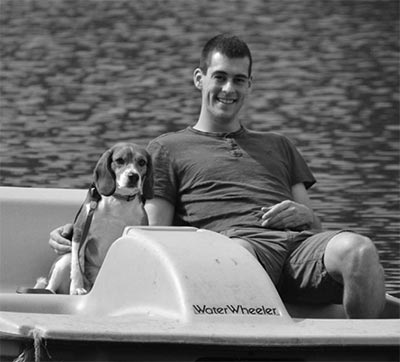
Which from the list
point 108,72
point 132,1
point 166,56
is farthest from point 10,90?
point 132,1

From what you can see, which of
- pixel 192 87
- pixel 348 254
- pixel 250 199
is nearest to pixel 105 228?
pixel 250 199

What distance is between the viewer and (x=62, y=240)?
749 centimetres

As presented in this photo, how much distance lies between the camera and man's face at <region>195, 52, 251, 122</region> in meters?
7.25

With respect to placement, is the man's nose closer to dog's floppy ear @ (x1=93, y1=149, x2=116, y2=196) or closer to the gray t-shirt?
the gray t-shirt

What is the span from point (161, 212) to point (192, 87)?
13014mm

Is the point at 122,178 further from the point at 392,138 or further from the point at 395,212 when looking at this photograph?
the point at 392,138

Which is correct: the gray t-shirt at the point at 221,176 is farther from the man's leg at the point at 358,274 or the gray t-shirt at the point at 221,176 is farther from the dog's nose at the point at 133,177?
the man's leg at the point at 358,274

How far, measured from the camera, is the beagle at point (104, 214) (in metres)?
7.23

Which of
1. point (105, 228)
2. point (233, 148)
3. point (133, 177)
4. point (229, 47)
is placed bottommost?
point (105, 228)

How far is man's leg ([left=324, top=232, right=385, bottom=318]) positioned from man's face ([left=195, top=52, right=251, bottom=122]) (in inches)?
41.5

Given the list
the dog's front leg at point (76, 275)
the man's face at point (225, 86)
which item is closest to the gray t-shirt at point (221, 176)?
the man's face at point (225, 86)

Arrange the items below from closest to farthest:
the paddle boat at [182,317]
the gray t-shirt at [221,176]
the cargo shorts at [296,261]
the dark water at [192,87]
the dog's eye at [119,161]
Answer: the paddle boat at [182,317], the cargo shorts at [296,261], the gray t-shirt at [221,176], the dog's eye at [119,161], the dark water at [192,87]

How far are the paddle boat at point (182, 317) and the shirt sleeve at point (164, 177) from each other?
22.8 inches

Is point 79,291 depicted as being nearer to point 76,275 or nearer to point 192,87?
point 76,275
